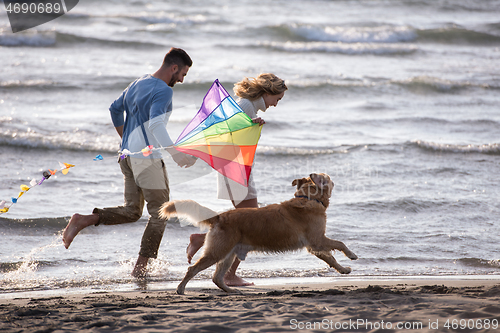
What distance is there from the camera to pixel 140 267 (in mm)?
5543

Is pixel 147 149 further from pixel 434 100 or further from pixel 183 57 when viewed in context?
pixel 434 100

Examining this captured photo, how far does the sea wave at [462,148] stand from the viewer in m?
11.7

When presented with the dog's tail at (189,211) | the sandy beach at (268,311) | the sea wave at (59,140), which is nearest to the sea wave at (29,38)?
the sea wave at (59,140)

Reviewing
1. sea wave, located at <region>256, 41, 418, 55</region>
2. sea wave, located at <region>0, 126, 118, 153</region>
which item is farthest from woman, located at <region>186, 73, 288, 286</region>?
sea wave, located at <region>256, 41, 418, 55</region>

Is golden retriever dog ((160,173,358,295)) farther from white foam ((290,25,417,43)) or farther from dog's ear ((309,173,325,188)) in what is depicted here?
white foam ((290,25,417,43))

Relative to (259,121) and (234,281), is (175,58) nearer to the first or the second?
(259,121)

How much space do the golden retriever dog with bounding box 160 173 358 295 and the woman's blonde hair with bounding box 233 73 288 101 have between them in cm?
106

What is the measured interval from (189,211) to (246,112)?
51.0 inches

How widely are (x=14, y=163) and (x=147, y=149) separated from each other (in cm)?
628

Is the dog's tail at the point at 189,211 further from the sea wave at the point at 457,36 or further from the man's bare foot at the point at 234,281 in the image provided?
the sea wave at the point at 457,36

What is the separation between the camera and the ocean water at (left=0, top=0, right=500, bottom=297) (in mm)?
6500

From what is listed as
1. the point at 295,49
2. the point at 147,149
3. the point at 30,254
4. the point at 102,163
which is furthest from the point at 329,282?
the point at 295,49

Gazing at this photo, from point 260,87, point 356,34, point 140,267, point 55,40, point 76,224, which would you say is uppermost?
point 356,34

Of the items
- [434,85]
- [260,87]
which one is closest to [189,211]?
[260,87]
